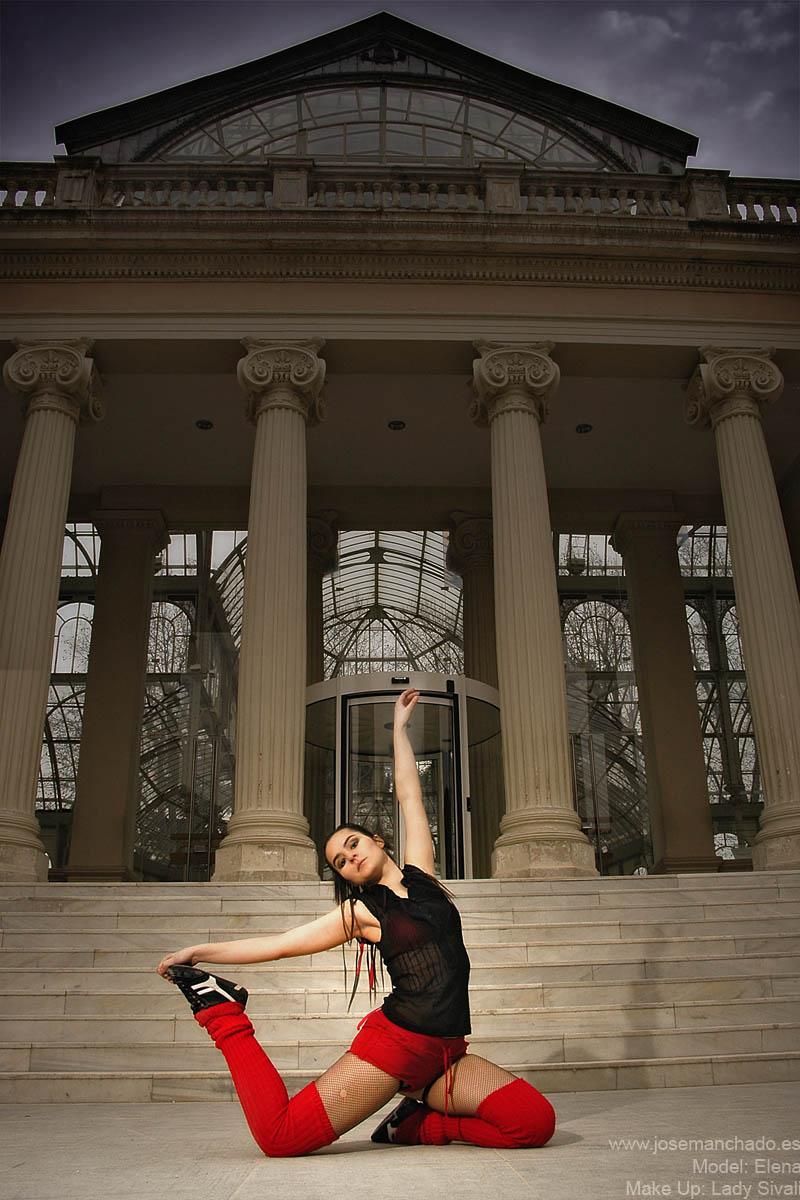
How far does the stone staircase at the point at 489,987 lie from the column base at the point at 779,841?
227cm

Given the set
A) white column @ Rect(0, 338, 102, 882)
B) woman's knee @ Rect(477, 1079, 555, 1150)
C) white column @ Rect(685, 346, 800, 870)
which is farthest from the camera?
white column @ Rect(685, 346, 800, 870)

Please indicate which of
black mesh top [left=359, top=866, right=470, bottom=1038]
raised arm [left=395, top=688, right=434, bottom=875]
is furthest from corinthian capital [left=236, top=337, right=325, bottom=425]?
black mesh top [left=359, top=866, right=470, bottom=1038]

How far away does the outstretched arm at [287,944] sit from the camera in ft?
14.3

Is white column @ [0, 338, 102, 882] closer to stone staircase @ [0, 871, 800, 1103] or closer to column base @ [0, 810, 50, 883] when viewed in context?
column base @ [0, 810, 50, 883]

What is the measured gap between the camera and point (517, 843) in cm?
1439

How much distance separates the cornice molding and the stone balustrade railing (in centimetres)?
92

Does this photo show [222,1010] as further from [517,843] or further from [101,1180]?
[517,843]

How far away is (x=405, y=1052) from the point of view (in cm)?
443

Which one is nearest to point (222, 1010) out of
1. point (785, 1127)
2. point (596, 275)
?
point (785, 1127)

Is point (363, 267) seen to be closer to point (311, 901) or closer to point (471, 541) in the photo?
point (471, 541)

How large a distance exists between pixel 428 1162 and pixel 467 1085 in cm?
36

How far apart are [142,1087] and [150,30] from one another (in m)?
18.5

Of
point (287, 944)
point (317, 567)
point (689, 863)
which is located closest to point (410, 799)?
point (287, 944)

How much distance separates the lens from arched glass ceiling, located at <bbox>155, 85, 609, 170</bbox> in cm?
2495
